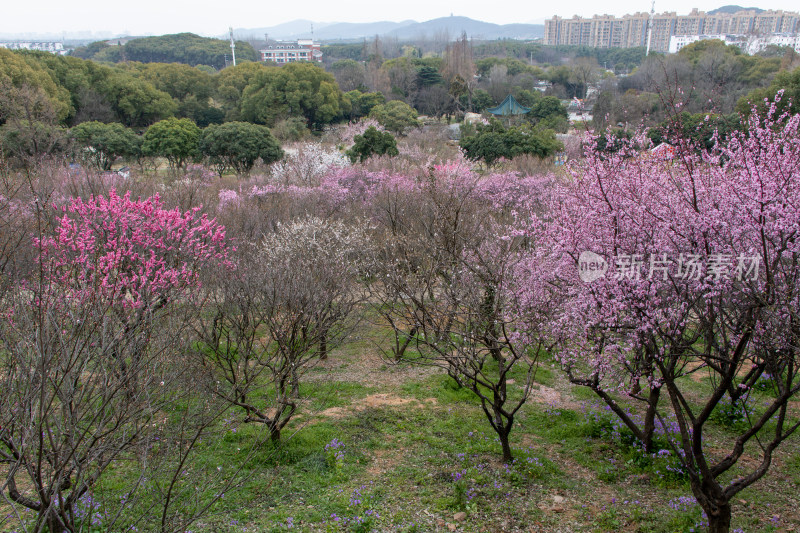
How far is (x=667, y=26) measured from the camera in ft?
501

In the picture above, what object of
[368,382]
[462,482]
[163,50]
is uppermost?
[163,50]

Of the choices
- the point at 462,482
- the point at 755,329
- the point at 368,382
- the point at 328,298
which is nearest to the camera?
the point at 755,329

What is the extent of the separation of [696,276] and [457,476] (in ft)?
11.4

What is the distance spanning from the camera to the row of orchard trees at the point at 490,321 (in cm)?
414

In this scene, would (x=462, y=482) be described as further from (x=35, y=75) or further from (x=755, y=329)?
(x=35, y=75)

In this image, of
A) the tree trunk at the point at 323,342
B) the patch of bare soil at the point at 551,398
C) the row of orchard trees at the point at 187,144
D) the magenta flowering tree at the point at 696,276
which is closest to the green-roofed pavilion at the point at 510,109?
the row of orchard trees at the point at 187,144

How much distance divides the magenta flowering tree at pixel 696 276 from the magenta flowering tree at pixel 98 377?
13.4 feet

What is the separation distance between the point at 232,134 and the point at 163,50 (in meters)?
84.6

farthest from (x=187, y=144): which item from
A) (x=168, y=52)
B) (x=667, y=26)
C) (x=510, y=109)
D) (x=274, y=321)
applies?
(x=667, y=26)

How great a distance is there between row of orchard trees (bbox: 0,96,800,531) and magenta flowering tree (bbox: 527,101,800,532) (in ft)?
0.09

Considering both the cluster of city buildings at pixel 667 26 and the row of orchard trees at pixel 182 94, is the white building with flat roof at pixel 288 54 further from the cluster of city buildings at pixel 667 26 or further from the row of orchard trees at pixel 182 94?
the cluster of city buildings at pixel 667 26

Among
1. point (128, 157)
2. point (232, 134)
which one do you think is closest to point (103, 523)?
point (232, 134)

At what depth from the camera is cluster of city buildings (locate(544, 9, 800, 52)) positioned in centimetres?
14575

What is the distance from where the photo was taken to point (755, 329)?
15.2 feet
